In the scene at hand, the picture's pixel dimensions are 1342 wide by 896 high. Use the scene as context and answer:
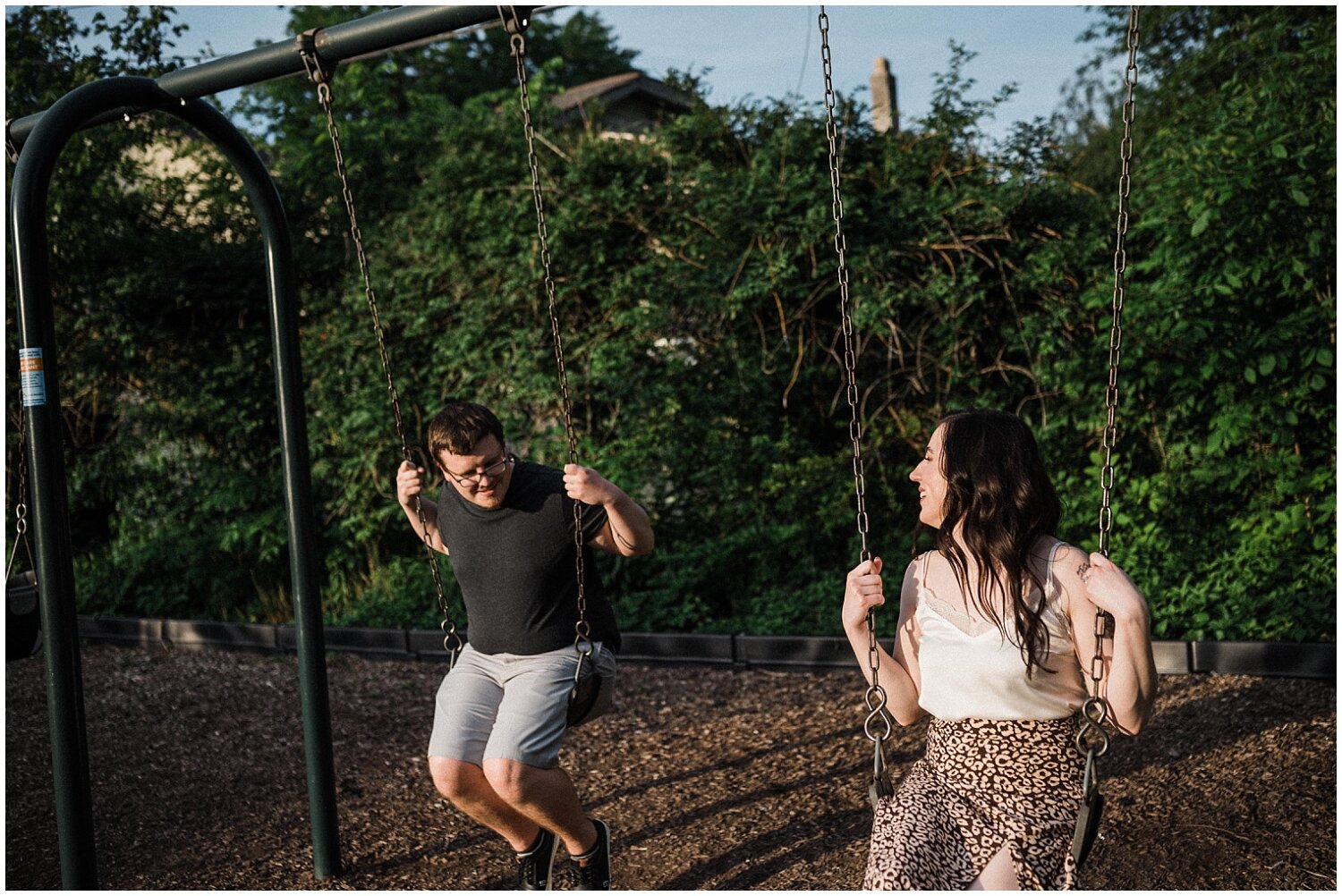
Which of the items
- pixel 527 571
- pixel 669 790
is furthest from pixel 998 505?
pixel 669 790

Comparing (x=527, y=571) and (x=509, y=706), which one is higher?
(x=527, y=571)

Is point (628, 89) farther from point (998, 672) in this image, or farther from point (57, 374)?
point (998, 672)

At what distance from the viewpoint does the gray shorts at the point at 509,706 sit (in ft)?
9.59

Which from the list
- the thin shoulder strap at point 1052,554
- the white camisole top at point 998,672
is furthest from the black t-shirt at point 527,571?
the thin shoulder strap at point 1052,554

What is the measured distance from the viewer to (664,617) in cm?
645

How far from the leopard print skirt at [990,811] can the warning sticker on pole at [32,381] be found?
7.75 feet

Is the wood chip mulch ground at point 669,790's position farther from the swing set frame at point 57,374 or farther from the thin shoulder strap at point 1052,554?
the thin shoulder strap at point 1052,554

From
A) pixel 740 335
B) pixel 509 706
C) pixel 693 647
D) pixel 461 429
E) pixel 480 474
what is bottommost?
pixel 693 647

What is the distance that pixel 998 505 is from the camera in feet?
7.54

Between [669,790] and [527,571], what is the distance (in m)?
1.43

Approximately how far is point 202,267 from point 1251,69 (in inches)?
294

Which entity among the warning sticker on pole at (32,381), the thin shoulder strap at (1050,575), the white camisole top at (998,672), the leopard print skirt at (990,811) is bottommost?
the leopard print skirt at (990,811)

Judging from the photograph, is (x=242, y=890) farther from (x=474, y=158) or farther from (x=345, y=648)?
(x=474, y=158)

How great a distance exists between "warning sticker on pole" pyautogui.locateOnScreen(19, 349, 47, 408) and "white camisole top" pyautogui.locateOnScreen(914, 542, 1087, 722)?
235 centimetres
